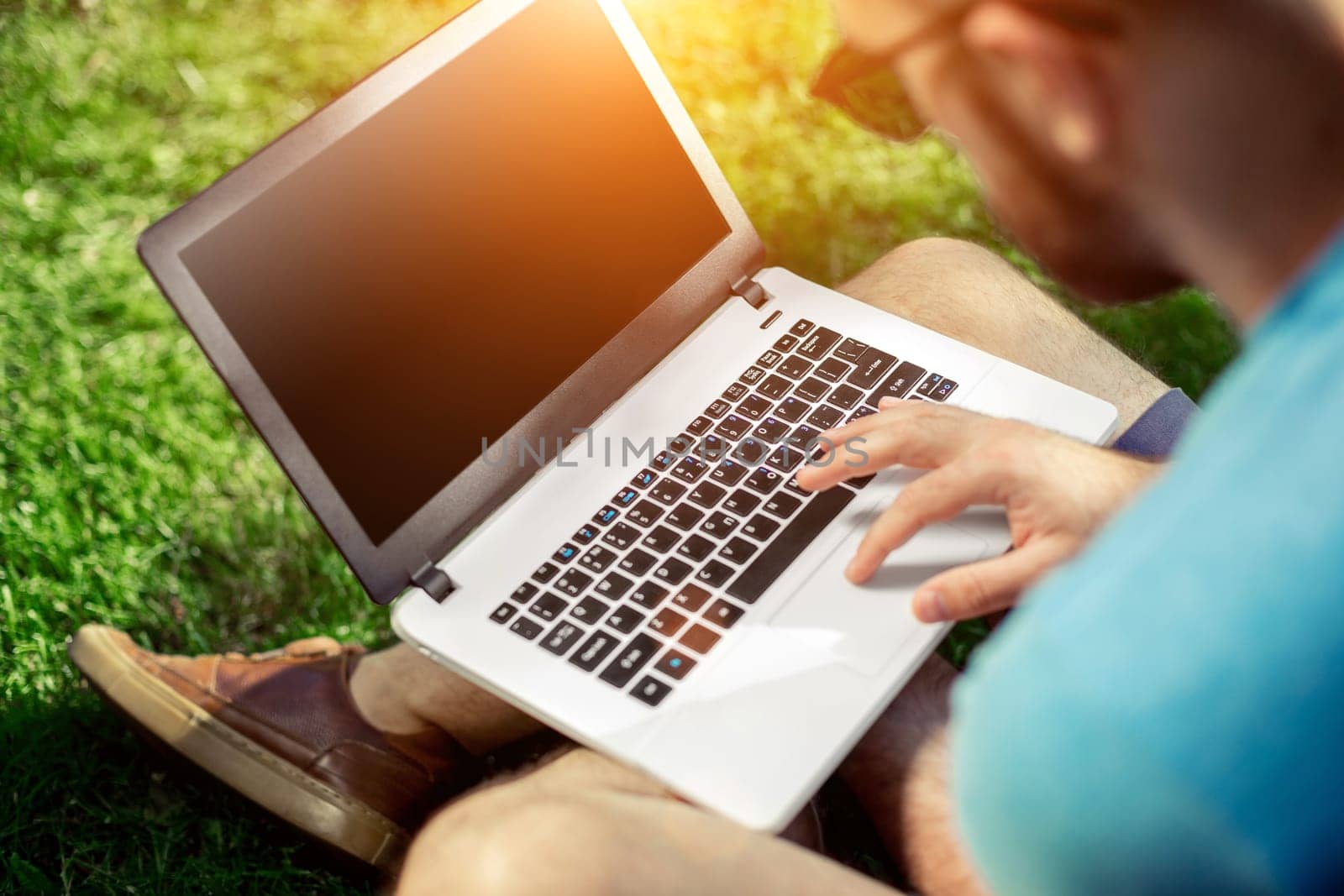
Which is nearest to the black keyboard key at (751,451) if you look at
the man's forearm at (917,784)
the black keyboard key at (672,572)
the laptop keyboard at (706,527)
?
the laptop keyboard at (706,527)

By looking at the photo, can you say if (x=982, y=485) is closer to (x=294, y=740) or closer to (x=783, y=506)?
(x=783, y=506)

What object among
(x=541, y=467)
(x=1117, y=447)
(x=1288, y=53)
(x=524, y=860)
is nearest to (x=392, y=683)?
(x=541, y=467)

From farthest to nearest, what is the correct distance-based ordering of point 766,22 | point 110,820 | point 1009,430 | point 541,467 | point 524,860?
1. point 766,22
2. point 110,820
3. point 541,467
4. point 1009,430
5. point 524,860

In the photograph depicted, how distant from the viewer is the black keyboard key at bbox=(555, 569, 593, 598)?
1.56 m

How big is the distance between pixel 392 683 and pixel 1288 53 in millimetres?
1571

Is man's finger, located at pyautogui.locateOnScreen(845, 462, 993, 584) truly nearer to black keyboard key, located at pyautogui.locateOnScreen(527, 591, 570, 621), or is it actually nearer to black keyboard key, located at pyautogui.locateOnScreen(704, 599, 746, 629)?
black keyboard key, located at pyautogui.locateOnScreen(704, 599, 746, 629)

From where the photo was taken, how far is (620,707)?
1.44 meters

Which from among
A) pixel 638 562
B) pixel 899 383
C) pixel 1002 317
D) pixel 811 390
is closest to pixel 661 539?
pixel 638 562

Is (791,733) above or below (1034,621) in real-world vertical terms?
below

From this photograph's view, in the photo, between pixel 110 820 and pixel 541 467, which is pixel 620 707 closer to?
pixel 541 467

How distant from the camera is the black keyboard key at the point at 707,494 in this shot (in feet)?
5.45

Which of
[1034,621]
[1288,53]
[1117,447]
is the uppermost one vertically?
[1288,53]

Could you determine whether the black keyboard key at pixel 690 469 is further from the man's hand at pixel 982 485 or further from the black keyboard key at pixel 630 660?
the black keyboard key at pixel 630 660

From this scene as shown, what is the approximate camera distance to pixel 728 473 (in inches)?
67.0
